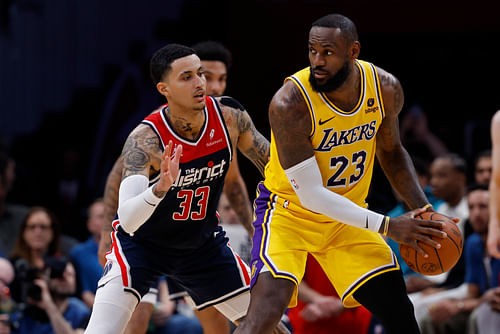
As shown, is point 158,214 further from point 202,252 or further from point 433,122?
point 433,122

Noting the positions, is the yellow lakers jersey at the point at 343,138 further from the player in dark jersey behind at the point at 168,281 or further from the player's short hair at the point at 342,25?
the player in dark jersey behind at the point at 168,281

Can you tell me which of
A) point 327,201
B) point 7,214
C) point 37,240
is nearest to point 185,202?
point 327,201

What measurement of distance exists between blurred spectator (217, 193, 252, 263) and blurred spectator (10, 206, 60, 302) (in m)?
1.55

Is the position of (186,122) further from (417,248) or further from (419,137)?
(419,137)

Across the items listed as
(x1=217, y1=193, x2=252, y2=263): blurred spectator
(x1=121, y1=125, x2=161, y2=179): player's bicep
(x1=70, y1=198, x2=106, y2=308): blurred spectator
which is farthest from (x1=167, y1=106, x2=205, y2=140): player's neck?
(x1=70, y1=198, x2=106, y2=308): blurred spectator

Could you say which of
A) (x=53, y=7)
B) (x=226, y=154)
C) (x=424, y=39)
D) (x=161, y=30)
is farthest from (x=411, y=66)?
(x=226, y=154)

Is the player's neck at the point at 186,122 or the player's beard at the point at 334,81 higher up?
the player's beard at the point at 334,81

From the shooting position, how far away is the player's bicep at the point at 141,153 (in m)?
4.46

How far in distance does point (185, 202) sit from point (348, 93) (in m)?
1.10

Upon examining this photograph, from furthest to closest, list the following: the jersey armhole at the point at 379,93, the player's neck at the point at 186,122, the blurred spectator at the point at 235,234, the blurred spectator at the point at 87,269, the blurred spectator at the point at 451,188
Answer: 1. the blurred spectator at the point at 451,188
2. the blurred spectator at the point at 87,269
3. the blurred spectator at the point at 235,234
4. the player's neck at the point at 186,122
5. the jersey armhole at the point at 379,93

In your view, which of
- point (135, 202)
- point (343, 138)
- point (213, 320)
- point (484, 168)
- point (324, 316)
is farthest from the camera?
point (484, 168)

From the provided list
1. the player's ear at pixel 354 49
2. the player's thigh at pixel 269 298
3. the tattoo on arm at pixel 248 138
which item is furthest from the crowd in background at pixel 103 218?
the player's ear at pixel 354 49

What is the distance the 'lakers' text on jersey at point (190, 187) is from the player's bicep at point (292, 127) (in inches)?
21.1

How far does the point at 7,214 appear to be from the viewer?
8.39 metres
